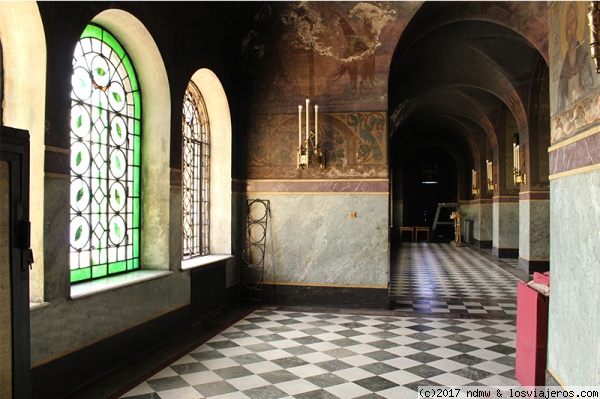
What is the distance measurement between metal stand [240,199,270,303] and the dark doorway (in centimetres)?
2074

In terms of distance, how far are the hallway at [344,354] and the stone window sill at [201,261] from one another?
0.99 metres

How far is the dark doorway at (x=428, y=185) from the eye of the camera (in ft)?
94.1

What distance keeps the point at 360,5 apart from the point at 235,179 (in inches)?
151

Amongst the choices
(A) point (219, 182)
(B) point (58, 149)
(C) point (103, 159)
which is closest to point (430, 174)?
(A) point (219, 182)

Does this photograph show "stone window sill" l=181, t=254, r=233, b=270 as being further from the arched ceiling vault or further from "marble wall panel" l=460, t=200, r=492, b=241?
"marble wall panel" l=460, t=200, r=492, b=241

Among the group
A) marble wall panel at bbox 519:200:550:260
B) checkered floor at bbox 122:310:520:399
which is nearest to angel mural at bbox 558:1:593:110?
checkered floor at bbox 122:310:520:399

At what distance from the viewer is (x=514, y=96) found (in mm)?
12477

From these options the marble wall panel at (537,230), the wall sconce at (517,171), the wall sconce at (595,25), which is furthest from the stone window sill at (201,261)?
the marble wall panel at (537,230)

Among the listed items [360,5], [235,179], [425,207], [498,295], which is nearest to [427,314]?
[498,295]

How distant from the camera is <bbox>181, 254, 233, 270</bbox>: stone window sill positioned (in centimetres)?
709

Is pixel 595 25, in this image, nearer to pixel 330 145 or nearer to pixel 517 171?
pixel 330 145

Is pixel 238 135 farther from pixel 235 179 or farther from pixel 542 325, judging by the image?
pixel 542 325

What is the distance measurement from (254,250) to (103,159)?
152 inches

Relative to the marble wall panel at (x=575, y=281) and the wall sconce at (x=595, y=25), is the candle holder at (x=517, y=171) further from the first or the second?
the wall sconce at (x=595, y=25)
